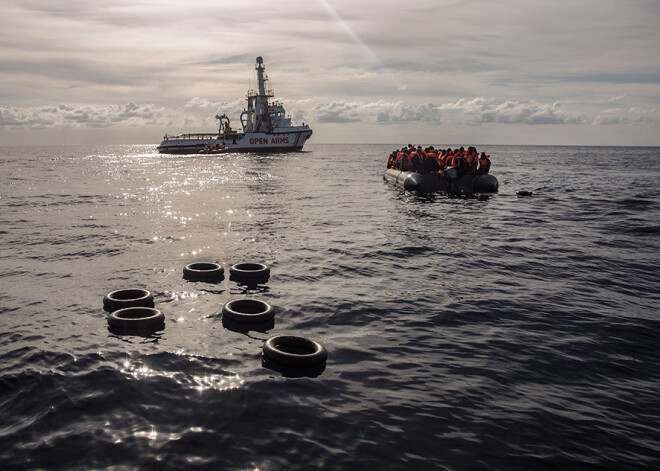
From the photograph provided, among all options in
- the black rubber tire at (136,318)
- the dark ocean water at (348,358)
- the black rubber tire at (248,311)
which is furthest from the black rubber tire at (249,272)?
the black rubber tire at (136,318)

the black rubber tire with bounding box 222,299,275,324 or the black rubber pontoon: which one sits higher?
the black rubber pontoon

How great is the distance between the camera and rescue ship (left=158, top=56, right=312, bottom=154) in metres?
93.1

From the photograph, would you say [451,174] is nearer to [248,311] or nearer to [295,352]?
[248,311]

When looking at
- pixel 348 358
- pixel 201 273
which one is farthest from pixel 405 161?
pixel 348 358

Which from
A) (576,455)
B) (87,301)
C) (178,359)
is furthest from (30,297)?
(576,455)

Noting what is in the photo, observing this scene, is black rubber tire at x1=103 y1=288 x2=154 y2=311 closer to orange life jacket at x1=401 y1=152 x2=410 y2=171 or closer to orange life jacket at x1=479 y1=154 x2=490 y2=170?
orange life jacket at x1=479 y1=154 x2=490 y2=170

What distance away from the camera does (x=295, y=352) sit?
7203mm

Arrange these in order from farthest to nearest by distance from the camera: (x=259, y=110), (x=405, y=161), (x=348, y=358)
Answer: (x=259, y=110) → (x=405, y=161) → (x=348, y=358)

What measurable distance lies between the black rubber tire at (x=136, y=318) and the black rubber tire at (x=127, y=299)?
41cm

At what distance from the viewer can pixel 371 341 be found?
7.54 meters

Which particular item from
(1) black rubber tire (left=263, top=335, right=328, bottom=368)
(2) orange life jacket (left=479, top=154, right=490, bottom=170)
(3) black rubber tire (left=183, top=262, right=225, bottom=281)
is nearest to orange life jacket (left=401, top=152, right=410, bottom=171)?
(2) orange life jacket (left=479, top=154, right=490, bottom=170)

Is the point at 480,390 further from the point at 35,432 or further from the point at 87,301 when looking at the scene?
the point at 87,301

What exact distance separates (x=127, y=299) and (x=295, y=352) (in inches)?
172

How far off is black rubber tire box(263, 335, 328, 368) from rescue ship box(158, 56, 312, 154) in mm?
91628
